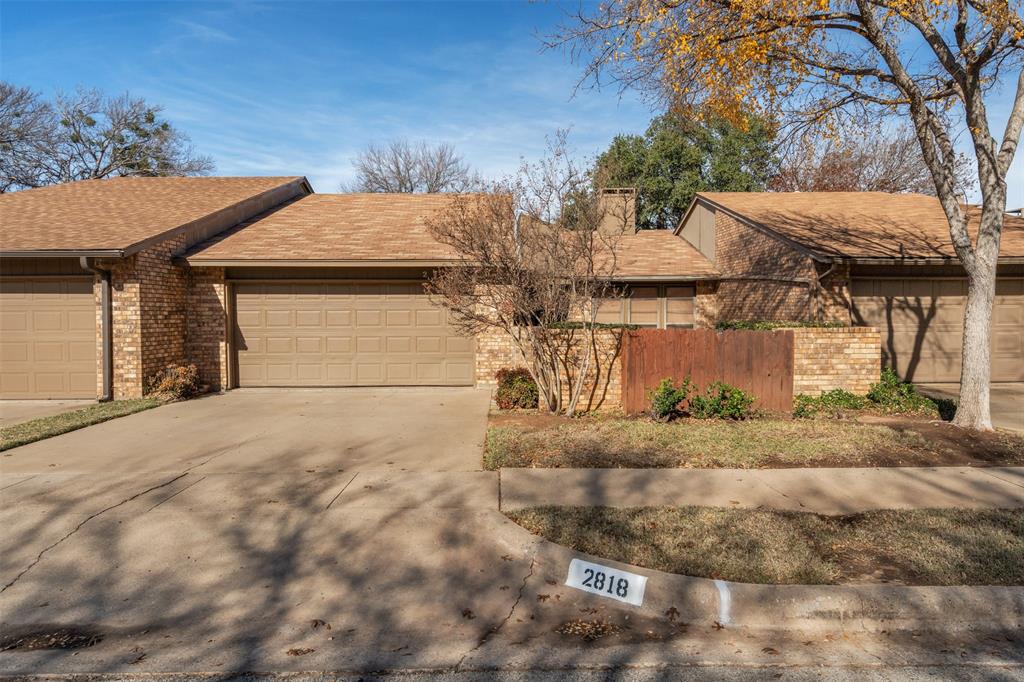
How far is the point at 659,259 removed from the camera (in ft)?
50.0

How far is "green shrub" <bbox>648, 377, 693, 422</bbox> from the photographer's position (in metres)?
8.66

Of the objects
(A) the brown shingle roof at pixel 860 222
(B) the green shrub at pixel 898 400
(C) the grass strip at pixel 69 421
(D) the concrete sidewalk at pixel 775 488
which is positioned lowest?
(D) the concrete sidewalk at pixel 775 488

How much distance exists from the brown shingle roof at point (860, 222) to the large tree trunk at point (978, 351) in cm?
385

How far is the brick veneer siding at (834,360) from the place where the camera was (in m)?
9.75

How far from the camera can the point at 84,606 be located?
3.87 meters

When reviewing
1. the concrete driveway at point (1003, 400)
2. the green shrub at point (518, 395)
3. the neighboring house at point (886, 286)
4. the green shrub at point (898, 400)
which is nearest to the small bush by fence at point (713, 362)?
the green shrub at point (898, 400)

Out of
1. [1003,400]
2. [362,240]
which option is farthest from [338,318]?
[1003,400]

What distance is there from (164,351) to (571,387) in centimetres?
818

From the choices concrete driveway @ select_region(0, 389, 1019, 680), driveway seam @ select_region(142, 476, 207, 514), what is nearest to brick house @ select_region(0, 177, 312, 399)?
concrete driveway @ select_region(0, 389, 1019, 680)

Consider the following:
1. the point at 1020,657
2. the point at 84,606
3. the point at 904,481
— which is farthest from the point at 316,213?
the point at 1020,657

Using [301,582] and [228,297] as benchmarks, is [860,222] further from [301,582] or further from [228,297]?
[301,582]

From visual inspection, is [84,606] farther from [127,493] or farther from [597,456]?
[597,456]

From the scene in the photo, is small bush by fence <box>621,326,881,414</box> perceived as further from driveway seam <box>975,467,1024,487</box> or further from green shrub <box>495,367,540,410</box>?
driveway seam <box>975,467,1024,487</box>

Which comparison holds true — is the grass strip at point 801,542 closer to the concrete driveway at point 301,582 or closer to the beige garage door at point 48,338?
the concrete driveway at point 301,582
